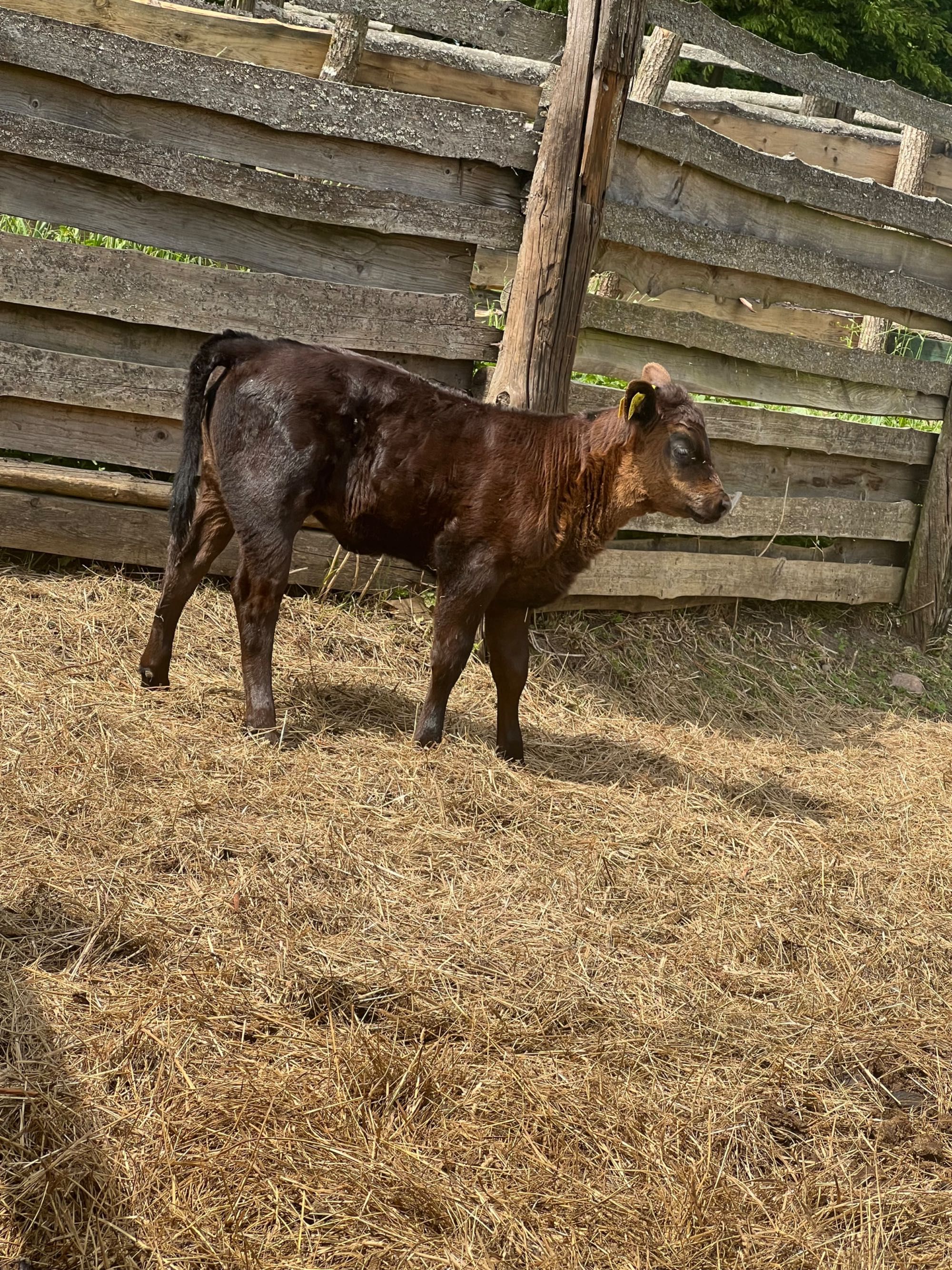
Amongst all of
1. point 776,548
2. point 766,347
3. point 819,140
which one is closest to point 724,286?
point 766,347

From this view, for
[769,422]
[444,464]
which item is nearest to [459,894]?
[444,464]

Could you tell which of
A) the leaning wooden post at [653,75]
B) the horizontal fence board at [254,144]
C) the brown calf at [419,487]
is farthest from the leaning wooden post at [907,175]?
the brown calf at [419,487]

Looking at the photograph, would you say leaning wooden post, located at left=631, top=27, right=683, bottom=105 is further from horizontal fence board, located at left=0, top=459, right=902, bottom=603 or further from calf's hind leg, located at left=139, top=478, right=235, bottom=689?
calf's hind leg, located at left=139, top=478, right=235, bottom=689

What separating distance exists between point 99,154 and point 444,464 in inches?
A: 93.8

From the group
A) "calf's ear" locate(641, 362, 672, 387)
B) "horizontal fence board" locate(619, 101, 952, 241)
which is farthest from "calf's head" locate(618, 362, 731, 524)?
"horizontal fence board" locate(619, 101, 952, 241)

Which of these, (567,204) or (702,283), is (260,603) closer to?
(567,204)

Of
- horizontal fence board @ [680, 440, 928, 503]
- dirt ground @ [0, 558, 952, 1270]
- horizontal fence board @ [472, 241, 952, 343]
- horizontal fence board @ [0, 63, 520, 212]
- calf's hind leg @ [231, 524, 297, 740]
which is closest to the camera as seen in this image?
dirt ground @ [0, 558, 952, 1270]

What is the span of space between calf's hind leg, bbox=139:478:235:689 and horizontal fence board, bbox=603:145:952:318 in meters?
2.69

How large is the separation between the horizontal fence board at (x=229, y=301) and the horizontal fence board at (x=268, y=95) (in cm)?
76

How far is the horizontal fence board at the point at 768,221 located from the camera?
22.9ft

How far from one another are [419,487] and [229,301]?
1745 mm

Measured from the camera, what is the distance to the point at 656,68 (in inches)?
346

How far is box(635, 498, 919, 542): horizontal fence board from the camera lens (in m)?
7.77

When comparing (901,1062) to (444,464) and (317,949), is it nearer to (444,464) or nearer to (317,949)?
(317,949)
